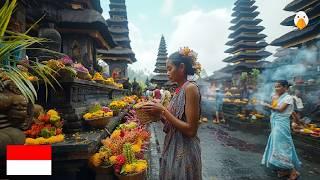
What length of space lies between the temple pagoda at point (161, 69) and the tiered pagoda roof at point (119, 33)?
13425 millimetres

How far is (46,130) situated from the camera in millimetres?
4379

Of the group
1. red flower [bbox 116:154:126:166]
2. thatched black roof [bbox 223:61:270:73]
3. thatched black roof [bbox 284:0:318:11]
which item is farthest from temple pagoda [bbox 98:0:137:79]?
red flower [bbox 116:154:126:166]

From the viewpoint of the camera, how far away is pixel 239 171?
271 inches

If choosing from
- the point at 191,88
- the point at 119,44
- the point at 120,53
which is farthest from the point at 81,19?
the point at 119,44

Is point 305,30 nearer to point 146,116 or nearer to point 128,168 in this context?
point 128,168

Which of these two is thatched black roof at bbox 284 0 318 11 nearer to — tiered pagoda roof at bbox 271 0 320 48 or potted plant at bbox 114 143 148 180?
tiered pagoda roof at bbox 271 0 320 48

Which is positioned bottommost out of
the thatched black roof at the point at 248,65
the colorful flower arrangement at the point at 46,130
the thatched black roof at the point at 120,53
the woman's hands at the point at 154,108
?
the colorful flower arrangement at the point at 46,130

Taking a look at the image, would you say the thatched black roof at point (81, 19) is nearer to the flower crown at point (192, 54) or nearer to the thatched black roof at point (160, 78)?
the flower crown at point (192, 54)

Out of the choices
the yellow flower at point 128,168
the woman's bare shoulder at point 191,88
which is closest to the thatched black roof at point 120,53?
the yellow flower at point 128,168

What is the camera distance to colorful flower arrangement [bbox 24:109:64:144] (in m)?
4.22

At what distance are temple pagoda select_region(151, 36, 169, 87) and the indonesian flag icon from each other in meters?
44.1

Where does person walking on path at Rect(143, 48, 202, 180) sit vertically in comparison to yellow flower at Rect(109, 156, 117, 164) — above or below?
above

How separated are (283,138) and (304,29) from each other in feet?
52.1

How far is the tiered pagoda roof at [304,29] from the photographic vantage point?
18400mm
